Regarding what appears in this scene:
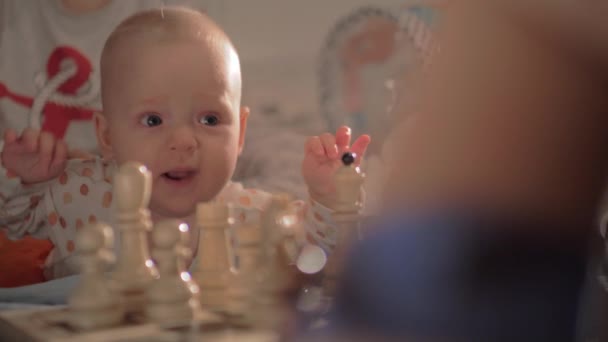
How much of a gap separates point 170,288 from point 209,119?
0.54 meters

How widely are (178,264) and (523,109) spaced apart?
317 millimetres

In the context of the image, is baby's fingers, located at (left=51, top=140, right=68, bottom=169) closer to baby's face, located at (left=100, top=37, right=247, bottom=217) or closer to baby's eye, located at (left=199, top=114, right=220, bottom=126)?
baby's face, located at (left=100, top=37, right=247, bottom=217)

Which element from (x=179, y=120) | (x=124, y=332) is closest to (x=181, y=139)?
(x=179, y=120)

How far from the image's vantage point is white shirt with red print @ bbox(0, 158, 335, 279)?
122 centimetres

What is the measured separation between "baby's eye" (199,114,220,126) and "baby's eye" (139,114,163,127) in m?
0.06

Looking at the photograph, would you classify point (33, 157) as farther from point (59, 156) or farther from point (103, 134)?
point (103, 134)

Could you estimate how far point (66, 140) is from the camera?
4.63ft

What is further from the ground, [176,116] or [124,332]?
[176,116]

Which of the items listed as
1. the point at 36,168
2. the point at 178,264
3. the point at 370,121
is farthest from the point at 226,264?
the point at 370,121

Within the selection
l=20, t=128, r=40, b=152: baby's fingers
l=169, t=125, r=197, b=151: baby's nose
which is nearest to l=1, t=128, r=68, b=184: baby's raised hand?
l=20, t=128, r=40, b=152: baby's fingers

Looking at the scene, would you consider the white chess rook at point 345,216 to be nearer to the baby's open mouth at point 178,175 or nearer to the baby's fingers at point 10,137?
the baby's open mouth at point 178,175

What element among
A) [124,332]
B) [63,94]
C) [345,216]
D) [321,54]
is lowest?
[124,332]

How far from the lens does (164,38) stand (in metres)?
1.06

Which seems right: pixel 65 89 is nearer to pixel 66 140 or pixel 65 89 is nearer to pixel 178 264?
pixel 66 140
